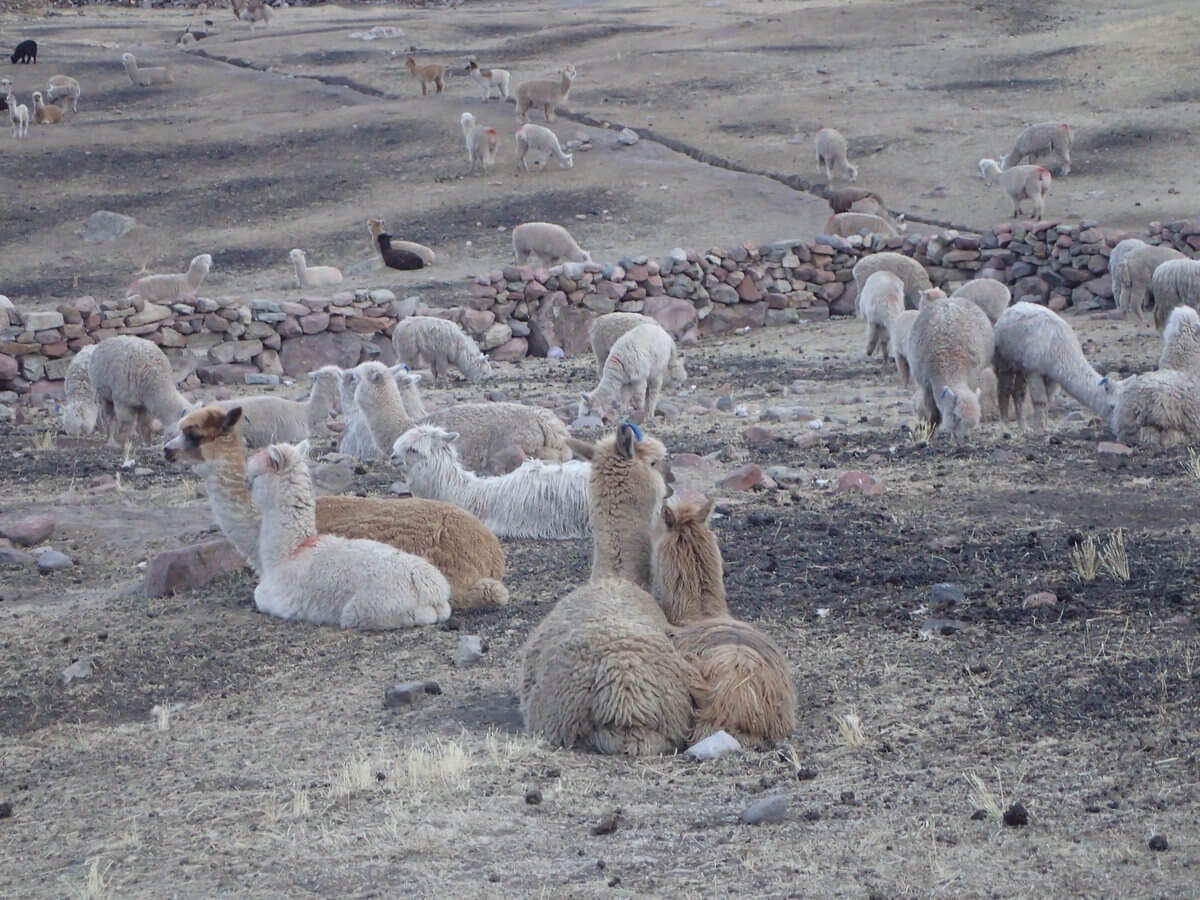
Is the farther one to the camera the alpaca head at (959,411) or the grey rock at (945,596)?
the alpaca head at (959,411)

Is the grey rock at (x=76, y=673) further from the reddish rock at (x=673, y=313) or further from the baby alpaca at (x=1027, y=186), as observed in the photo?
the baby alpaca at (x=1027, y=186)

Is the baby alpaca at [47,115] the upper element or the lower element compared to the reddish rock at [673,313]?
upper

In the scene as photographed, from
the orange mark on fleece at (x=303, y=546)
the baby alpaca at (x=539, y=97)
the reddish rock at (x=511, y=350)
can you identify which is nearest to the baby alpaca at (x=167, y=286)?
the reddish rock at (x=511, y=350)

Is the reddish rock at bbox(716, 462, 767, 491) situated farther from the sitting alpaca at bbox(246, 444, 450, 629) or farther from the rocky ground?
the sitting alpaca at bbox(246, 444, 450, 629)

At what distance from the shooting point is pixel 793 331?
2188 cm

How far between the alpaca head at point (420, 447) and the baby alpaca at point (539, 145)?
19.6m

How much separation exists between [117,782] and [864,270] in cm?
1570

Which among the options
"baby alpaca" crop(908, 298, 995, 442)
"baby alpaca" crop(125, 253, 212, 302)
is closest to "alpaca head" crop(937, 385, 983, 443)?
"baby alpaca" crop(908, 298, 995, 442)

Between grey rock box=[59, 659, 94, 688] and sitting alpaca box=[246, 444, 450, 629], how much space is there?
110cm

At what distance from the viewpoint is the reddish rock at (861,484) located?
1103cm

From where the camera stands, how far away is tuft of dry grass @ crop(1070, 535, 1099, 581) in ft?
27.4

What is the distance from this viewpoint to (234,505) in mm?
9492

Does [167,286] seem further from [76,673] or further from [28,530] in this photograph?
[76,673]

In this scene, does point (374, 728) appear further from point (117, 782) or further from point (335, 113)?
point (335, 113)
